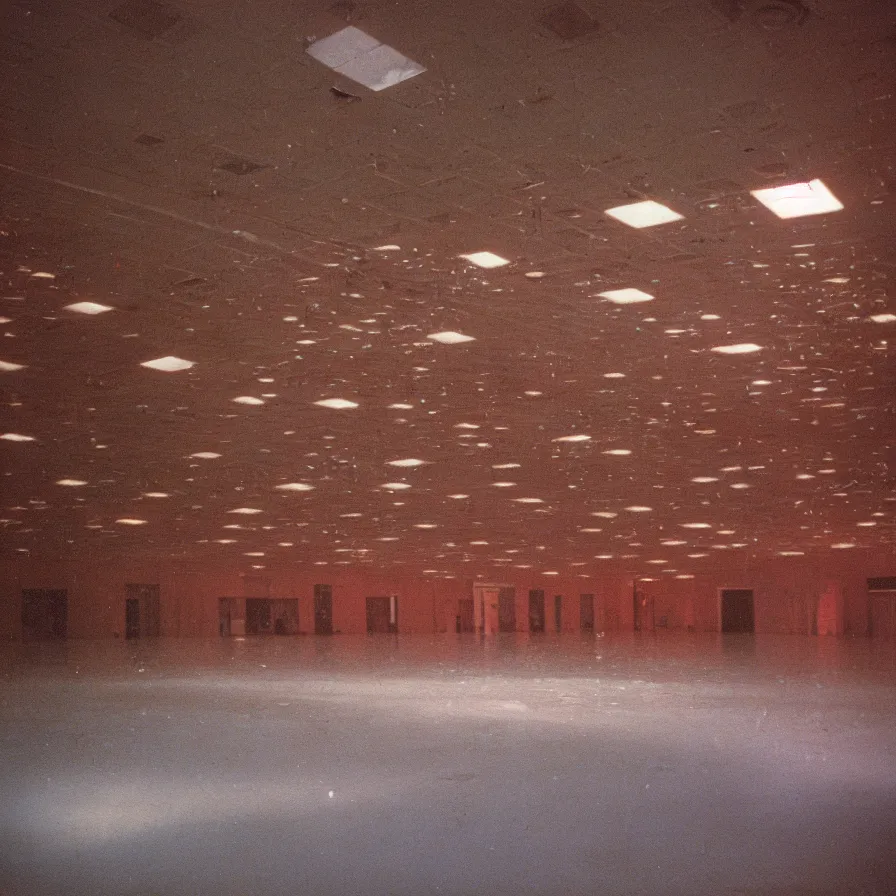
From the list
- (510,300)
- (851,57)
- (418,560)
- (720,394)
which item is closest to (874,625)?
(418,560)

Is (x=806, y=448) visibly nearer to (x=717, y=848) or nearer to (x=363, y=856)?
(x=717, y=848)

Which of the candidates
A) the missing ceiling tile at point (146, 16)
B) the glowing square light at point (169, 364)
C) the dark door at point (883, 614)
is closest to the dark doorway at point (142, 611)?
the dark door at point (883, 614)

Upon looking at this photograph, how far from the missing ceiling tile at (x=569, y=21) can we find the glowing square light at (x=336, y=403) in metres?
7.44

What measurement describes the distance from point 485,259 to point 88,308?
10.3 ft

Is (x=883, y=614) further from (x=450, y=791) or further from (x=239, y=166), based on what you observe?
(x=239, y=166)

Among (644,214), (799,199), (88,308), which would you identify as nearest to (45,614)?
(88,308)

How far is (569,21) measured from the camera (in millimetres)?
3967

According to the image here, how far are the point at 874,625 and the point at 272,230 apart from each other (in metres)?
42.7

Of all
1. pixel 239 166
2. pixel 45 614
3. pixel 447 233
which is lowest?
pixel 45 614

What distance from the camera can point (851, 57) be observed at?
427 cm

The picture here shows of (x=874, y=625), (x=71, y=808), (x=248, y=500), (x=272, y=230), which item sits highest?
(x=272, y=230)

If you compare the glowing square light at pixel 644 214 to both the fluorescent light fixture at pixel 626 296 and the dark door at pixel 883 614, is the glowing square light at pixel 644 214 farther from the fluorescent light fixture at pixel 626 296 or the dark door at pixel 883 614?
the dark door at pixel 883 614

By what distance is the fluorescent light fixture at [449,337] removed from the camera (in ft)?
28.0

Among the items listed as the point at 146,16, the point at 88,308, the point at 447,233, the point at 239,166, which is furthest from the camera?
the point at 88,308
